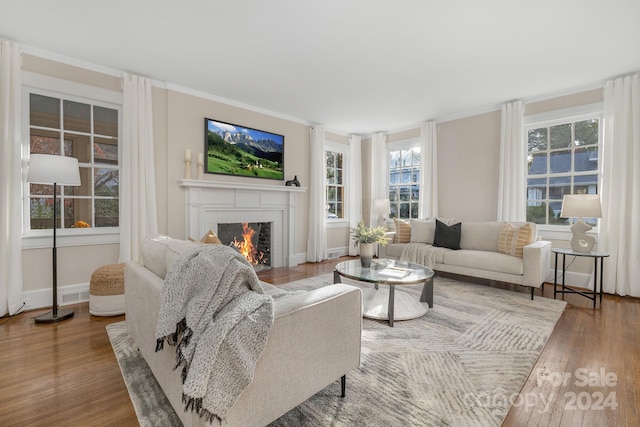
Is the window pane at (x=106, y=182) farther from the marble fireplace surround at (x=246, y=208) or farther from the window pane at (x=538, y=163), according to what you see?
the window pane at (x=538, y=163)

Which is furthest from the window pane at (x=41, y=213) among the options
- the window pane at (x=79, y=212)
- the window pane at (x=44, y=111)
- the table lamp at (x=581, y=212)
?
the table lamp at (x=581, y=212)

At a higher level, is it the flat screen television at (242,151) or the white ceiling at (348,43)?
the white ceiling at (348,43)

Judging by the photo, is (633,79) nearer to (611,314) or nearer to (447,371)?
(611,314)

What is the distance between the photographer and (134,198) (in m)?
3.48

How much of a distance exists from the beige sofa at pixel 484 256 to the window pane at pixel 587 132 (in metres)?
1.42

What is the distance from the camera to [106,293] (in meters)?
2.87

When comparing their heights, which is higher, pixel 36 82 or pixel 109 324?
pixel 36 82

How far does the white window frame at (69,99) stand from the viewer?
301 centimetres

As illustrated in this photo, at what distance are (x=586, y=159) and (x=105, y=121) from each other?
6.09 metres

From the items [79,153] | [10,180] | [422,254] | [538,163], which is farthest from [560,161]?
[10,180]

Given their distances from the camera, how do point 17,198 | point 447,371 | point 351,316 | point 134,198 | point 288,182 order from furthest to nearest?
point 288,182
point 134,198
point 17,198
point 447,371
point 351,316

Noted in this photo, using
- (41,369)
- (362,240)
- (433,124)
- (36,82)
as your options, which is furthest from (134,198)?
(433,124)

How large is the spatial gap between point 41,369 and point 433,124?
18.6ft

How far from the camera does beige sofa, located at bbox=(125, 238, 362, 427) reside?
1.20 m
